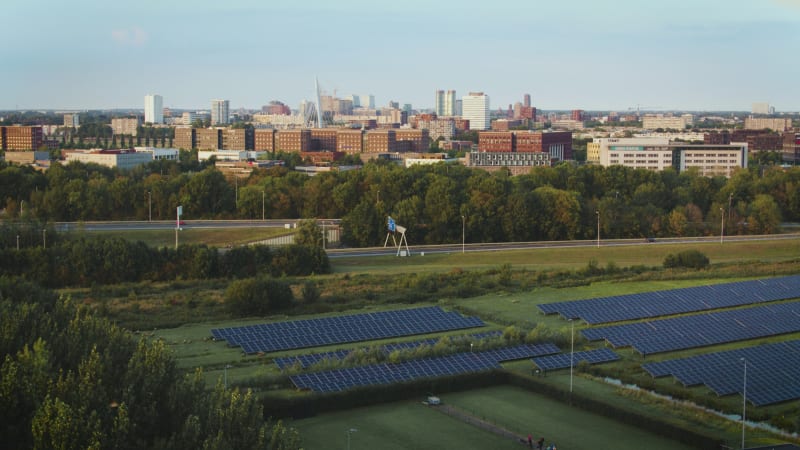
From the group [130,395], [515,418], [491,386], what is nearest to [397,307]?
[491,386]

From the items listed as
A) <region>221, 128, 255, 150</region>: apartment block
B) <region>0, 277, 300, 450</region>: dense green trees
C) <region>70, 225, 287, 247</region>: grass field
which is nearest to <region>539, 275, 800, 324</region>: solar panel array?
<region>0, 277, 300, 450</region>: dense green trees

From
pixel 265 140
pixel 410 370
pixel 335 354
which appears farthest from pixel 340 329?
pixel 265 140

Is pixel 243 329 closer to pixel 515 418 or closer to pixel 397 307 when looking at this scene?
pixel 397 307

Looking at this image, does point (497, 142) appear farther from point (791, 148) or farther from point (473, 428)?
point (473, 428)

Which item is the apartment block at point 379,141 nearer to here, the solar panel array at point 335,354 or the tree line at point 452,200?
the tree line at point 452,200

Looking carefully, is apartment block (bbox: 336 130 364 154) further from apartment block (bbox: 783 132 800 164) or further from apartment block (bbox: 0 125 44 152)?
apartment block (bbox: 783 132 800 164)

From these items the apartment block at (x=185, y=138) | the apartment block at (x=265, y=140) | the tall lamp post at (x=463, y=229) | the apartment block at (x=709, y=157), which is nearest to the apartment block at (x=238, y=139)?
the apartment block at (x=265, y=140)
